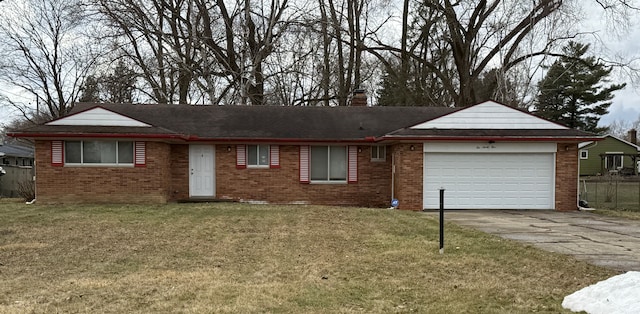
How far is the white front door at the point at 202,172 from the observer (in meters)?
15.8

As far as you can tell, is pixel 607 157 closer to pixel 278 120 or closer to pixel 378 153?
pixel 378 153

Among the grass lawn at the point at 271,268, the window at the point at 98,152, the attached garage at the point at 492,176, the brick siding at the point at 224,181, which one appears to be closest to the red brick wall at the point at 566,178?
the brick siding at the point at 224,181

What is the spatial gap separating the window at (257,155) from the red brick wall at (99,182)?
114 inches

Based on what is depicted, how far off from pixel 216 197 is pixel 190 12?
1604 centimetres

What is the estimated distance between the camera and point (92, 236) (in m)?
8.95

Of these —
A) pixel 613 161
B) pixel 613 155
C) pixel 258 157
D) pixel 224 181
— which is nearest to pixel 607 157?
pixel 613 155

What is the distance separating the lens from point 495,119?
14.7 meters

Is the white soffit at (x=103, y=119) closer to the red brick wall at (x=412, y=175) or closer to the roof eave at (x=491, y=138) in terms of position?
the roof eave at (x=491, y=138)

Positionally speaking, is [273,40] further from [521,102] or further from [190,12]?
[521,102]

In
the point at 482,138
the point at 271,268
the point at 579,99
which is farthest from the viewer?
the point at 579,99

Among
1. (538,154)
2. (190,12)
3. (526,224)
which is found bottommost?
(526,224)

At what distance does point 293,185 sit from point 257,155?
160 centimetres

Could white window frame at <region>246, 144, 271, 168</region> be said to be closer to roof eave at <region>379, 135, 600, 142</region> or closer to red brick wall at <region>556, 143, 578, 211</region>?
roof eave at <region>379, 135, 600, 142</region>

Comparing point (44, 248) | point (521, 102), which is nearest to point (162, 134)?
point (44, 248)
